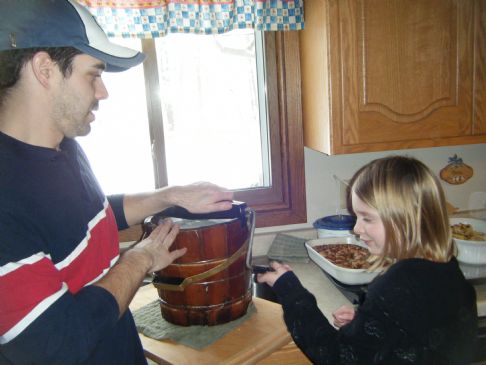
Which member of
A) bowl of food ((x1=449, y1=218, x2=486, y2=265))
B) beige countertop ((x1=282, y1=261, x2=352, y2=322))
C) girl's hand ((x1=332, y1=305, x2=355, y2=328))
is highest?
bowl of food ((x1=449, y1=218, x2=486, y2=265))

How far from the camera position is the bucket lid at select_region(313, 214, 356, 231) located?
61.1 inches

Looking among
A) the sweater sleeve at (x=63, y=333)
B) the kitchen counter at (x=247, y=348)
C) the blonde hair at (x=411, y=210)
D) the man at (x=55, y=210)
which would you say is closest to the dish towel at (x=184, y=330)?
the kitchen counter at (x=247, y=348)

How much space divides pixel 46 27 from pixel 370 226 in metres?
0.71

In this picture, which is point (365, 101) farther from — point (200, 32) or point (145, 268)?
point (145, 268)

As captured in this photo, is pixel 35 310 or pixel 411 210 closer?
pixel 35 310

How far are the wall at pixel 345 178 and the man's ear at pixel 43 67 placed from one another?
1.08 m

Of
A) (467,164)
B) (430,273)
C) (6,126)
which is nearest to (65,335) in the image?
(6,126)

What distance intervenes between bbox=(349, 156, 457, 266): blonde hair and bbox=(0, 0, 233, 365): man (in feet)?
1.62

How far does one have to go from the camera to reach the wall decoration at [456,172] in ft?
5.79

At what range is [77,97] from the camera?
0.78 meters

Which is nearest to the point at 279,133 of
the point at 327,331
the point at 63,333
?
the point at 327,331

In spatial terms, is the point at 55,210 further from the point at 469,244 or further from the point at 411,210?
the point at 469,244

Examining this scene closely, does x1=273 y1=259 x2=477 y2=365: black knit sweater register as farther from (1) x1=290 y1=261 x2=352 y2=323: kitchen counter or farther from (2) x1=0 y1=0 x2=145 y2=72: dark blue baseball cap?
(2) x1=0 y1=0 x2=145 y2=72: dark blue baseball cap

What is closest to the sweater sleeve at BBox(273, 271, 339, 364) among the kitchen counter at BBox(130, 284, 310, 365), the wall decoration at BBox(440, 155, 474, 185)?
the kitchen counter at BBox(130, 284, 310, 365)
